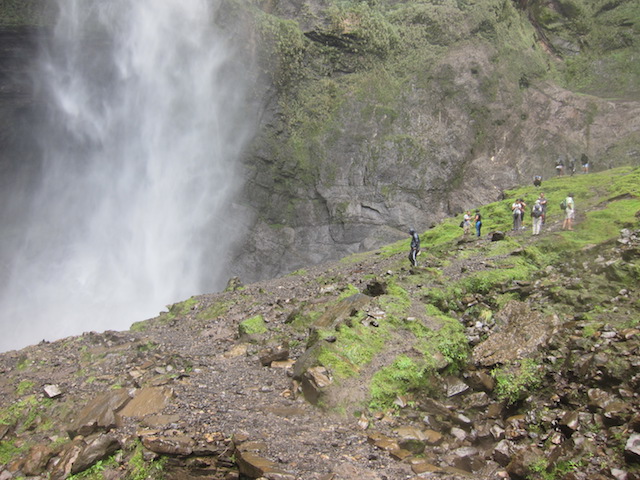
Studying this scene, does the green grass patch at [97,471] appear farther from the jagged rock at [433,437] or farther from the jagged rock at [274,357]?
the jagged rock at [433,437]

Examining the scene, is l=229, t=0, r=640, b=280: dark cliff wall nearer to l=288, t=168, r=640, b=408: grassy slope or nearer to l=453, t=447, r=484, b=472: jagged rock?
l=288, t=168, r=640, b=408: grassy slope

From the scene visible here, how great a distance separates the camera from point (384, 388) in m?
8.88

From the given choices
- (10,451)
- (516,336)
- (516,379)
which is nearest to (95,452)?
(10,451)

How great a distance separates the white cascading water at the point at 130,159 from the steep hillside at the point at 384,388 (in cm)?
2626

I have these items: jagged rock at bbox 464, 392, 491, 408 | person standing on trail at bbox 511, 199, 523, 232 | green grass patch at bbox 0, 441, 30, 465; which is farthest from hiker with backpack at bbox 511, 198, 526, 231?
green grass patch at bbox 0, 441, 30, 465

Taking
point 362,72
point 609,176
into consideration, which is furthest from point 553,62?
point 609,176

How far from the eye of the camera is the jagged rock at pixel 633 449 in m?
5.41

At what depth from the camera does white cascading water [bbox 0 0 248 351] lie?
3931 centimetres

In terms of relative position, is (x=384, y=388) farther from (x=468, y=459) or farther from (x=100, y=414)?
(x=100, y=414)

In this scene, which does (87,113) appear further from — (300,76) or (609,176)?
(609,176)

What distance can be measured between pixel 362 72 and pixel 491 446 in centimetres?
4269

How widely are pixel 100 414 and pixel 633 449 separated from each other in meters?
8.42

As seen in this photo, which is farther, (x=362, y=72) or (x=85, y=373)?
(x=362, y=72)

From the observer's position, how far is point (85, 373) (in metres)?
11.9
